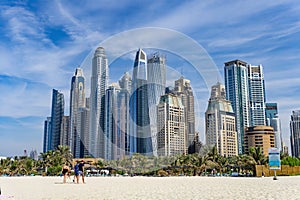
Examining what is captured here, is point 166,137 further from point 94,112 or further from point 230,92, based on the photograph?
point 230,92

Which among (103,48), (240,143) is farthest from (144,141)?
(240,143)

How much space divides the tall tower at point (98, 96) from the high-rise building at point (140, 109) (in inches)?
71.7

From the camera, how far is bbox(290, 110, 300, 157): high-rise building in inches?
7030

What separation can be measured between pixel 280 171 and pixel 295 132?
157 metres

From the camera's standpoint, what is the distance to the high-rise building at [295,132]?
17855 centimetres

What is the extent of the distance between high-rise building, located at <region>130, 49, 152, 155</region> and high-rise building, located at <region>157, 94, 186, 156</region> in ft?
3.50

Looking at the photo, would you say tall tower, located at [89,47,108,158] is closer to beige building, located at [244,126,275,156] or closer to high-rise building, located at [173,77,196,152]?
high-rise building, located at [173,77,196,152]

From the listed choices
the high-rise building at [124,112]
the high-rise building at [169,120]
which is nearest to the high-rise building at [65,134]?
the high-rise building at [169,120]

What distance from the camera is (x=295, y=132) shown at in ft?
611

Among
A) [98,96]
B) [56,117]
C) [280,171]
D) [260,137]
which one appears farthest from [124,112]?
[56,117]

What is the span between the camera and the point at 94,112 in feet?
72.8

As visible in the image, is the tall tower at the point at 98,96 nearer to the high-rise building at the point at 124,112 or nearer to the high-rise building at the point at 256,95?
the high-rise building at the point at 124,112

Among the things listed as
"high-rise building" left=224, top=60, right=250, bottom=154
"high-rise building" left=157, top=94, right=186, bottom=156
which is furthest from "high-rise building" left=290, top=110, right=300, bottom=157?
"high-rise building" left=157, top=94, right=186, bottom=156

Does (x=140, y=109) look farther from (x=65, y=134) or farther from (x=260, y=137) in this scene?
(x=65, y=134)
